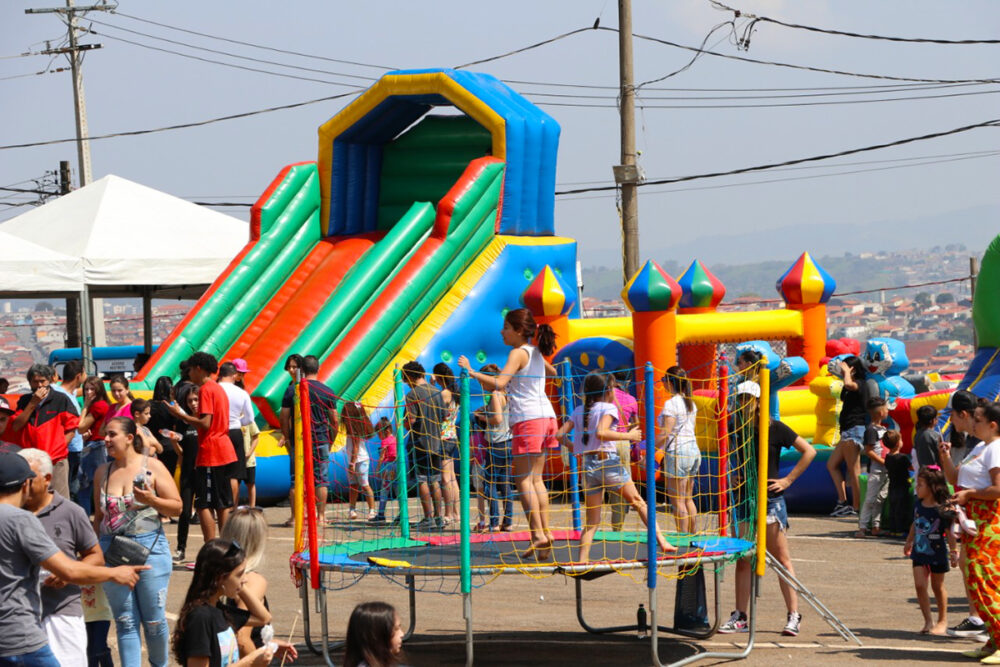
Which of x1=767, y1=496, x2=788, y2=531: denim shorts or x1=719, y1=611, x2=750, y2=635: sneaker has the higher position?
x1=767, y1=496, x2=788, y2=531: denim shorts

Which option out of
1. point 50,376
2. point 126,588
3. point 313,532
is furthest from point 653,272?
point 126,588

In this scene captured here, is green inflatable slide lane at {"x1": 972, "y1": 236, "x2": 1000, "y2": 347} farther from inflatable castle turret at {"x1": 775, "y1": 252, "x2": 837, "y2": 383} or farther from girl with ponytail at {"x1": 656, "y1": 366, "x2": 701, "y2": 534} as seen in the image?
girl with ponytail at {"x1": 656, "y1": 366, "x2": 701, "y2": 534}

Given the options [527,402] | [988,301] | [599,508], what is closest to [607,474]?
[599,508]

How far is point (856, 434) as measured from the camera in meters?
12.9

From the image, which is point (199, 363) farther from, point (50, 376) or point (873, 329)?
point (873, 329)

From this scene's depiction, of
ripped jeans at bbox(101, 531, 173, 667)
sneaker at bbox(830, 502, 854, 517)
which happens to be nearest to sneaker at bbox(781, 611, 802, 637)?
ripped jeans at bbox(101, 531, 173, 667)

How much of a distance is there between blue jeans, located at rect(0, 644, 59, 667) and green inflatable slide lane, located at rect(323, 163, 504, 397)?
8738 millimetres

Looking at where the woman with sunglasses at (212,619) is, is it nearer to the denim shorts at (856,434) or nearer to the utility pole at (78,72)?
the denim shorts at (856,434)

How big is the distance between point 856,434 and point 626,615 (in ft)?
15.2

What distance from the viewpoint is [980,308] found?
40.8ft

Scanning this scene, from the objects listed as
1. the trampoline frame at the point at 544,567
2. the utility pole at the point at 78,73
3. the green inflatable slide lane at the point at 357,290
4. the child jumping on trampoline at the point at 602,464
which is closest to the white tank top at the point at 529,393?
the child jumping on trampoline at the point at 602,464

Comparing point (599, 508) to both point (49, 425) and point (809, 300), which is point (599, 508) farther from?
point (809, 300)

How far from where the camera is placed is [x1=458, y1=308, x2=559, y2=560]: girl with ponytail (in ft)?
26.1

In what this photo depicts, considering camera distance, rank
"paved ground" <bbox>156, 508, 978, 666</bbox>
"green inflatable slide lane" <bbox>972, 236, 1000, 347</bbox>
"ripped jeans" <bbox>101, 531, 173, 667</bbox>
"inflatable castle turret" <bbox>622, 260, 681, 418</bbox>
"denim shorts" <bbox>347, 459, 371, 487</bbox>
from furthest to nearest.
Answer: "inflatable castle turret" <bbox>622, 260, 681, 418</bbox>
"green inflatable slide lane" <bbox>972, 236, 1000, 347</bbox>
"denim shorts" <bbox>347, 459, 371, 487</bbox>
"paved ground" <bbox>156, 508, 978, 666</bbox>
"ripped jeans" <bbox>101, 531, 173, 667</bbox>
